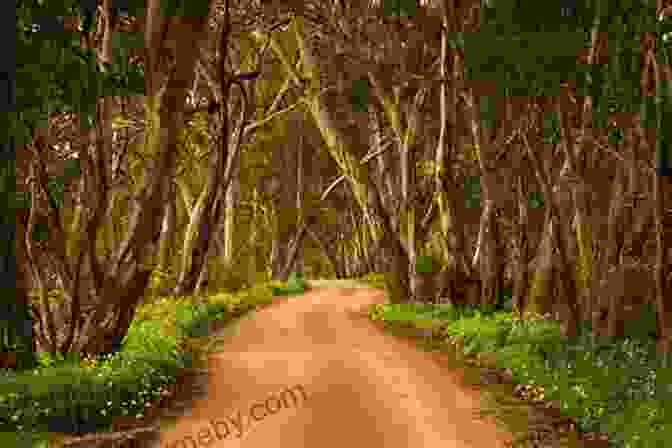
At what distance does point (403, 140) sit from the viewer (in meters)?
24.0

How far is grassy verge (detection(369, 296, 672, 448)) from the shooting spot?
9.05 meters

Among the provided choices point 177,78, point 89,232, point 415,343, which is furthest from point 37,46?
point 415,343

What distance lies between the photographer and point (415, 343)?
17703 mm

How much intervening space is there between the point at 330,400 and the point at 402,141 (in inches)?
537

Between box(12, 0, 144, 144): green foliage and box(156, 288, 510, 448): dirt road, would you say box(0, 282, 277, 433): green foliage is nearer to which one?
box(156, 288, 510, 448): dirt road

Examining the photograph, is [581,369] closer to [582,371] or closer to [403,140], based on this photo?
[582,371]

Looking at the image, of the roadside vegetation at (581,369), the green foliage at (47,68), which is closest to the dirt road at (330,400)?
the roadside vegetation at (581,369)

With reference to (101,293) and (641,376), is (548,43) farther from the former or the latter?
(101,293)

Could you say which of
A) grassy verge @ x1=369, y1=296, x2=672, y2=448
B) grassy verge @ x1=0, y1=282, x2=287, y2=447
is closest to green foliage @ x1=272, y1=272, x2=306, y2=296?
grassy verge @ x1=369, y1=296, x2=672, y2=448

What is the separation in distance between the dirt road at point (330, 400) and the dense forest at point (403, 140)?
8.52 feet

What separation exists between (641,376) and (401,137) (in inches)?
564

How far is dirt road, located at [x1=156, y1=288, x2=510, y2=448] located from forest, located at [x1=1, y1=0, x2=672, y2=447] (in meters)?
2.43

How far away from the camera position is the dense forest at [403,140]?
38.9ft

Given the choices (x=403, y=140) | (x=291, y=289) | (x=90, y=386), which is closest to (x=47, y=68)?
(x=90, y=386)
